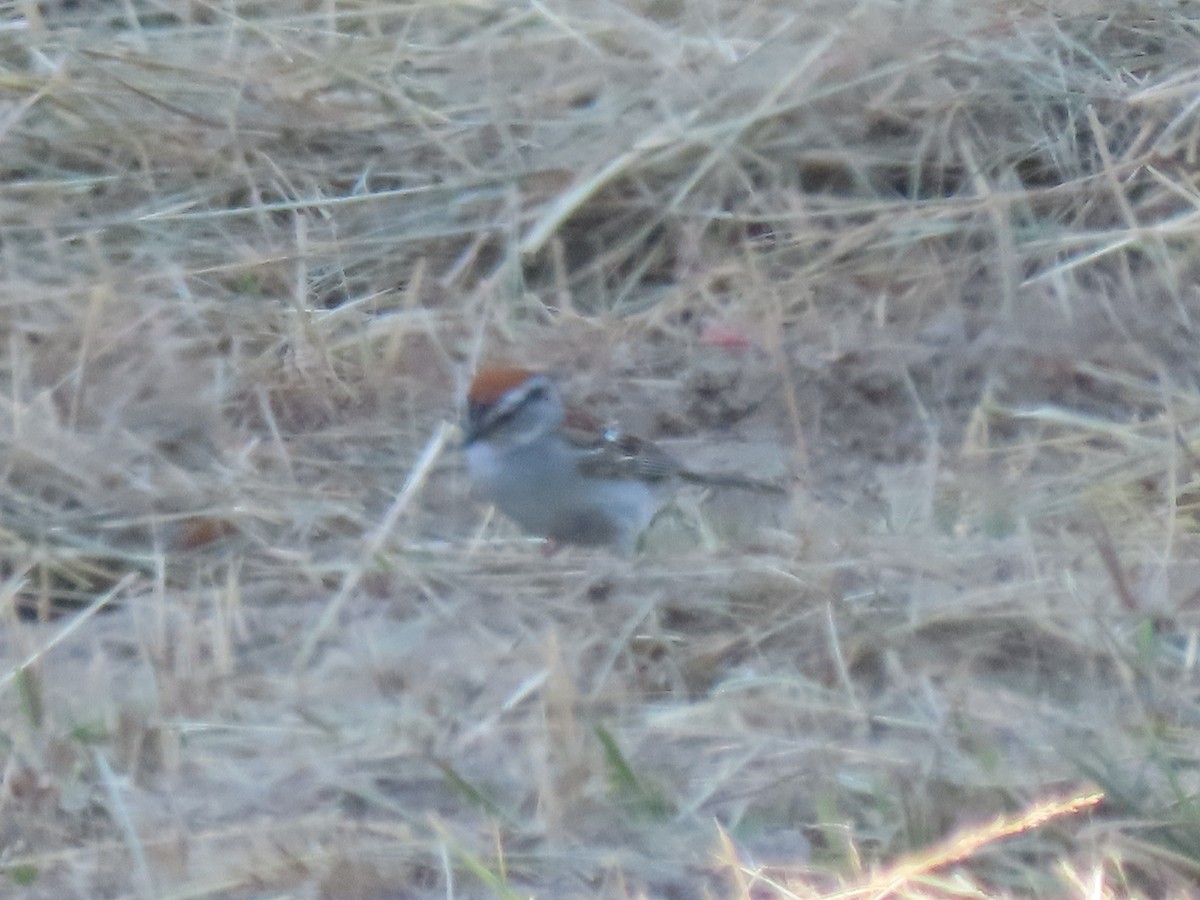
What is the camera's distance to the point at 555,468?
411 centimetres

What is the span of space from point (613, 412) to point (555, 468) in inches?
20.4

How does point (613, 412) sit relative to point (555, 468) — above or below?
below

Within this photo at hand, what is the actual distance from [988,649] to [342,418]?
1818 mm

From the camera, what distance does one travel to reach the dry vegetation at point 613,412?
2748 mm

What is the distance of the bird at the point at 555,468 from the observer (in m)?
3.97

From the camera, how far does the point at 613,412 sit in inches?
181

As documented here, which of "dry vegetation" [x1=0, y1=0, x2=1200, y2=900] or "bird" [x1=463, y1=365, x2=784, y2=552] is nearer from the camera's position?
"dry vegetation" [x1=0, y1=0, x2=1200, y2=900]

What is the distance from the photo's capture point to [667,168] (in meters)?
5.14

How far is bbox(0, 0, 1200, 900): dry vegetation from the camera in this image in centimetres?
275

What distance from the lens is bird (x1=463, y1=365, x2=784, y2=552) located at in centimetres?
397

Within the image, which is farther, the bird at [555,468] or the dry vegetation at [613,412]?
the bird at [555,468]

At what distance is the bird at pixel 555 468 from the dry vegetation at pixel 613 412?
10 centimetres

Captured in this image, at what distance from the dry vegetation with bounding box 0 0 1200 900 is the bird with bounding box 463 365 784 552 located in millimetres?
100

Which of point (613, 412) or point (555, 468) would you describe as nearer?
point (555, 468)
